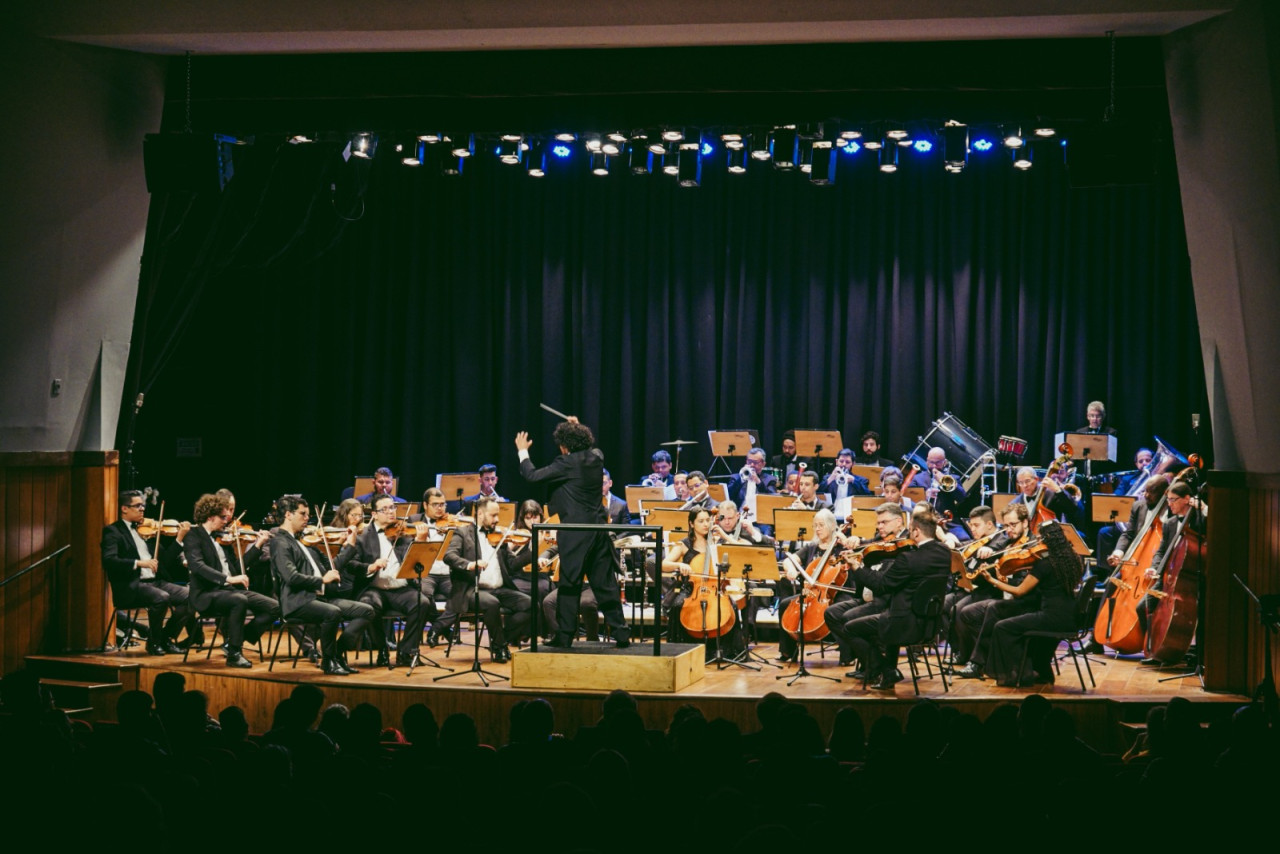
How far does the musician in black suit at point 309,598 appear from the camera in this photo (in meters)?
8.90

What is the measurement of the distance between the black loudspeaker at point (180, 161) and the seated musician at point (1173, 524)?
Result: 7624 mm

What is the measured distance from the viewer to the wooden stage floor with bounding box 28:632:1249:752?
26.3ft

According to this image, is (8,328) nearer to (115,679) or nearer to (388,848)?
(115,679)

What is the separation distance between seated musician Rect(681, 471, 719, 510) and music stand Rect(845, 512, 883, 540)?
1205 mm

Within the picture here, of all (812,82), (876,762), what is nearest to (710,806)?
(876,762)

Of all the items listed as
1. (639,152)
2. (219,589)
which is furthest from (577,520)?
(639,152)

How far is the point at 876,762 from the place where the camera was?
454 centimetres

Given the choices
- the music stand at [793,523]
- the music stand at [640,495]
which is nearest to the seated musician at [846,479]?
the music stand at [640,495]

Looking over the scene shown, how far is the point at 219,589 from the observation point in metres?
9.37

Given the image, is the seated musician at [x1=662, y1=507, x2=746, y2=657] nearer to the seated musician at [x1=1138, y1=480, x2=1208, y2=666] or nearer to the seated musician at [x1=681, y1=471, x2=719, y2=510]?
the seated musician at [x1=681, y1=471, x2=719, y2=510]

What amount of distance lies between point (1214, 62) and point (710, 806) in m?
6.57

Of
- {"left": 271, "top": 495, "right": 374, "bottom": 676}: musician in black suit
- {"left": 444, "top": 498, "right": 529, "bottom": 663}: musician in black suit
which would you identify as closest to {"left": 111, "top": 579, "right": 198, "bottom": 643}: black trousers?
{"left": 271, "top": 495, "right": 374, "bottom": 676}: musician in black suit

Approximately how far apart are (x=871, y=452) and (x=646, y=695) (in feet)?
20.6

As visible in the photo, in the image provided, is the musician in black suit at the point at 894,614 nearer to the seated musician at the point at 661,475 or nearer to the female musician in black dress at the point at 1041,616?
the female musician in black dress at the point at 1041,616
